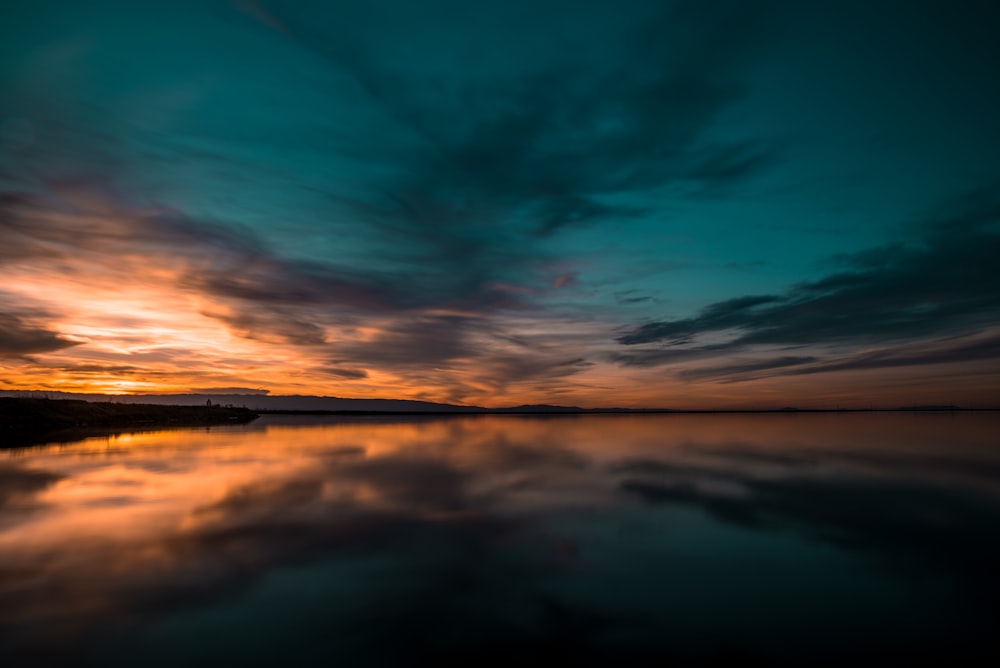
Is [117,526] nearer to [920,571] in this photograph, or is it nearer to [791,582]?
[791,582]

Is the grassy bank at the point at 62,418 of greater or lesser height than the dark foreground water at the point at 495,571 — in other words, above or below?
above

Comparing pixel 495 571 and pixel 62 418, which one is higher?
pixel 62 418

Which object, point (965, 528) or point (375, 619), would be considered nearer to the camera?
point (375, 619)

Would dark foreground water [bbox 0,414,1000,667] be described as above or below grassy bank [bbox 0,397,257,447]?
below

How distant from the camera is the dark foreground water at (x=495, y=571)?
8.27 m

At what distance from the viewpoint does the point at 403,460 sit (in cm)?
3525

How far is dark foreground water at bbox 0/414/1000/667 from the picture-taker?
827 cm

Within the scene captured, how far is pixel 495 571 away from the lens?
1198 cm

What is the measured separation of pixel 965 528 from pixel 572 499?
45.2 feet

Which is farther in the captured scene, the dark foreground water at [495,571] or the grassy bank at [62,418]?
the grassy bank at [62,418]

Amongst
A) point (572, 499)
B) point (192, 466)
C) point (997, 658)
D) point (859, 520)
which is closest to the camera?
point (997, 658)

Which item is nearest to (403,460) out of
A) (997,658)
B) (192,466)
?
(192,466)

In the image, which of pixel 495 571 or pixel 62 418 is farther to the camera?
pixel 62 418

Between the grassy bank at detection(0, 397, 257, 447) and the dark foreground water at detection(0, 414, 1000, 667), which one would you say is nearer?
the dark foreground water at detection(0, 414, 1000, 667)
